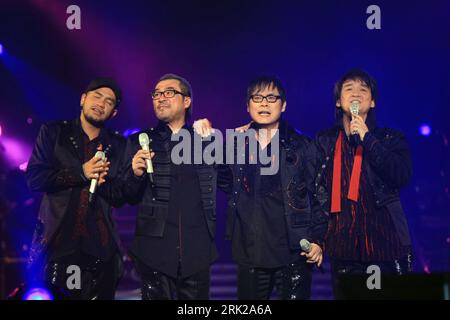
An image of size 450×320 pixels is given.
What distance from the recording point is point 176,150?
4555mm

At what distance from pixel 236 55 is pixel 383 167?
215 centimetres

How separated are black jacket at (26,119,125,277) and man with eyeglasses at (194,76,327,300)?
0.84 m

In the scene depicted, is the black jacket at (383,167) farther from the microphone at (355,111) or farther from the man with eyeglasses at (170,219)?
the man with eyeglasses at (170,219)

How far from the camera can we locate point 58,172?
4586 mm

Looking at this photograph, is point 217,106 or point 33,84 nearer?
point 217,106

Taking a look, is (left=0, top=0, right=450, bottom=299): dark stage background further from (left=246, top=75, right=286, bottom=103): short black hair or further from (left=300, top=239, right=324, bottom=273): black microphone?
(left=300, top=239, right=324, bottom=273): black microphone

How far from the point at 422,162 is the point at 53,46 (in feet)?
14.6

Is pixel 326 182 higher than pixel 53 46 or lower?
lower

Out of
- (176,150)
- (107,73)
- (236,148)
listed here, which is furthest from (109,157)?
(107,73)

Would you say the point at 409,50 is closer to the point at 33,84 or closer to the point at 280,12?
the point at 280,12

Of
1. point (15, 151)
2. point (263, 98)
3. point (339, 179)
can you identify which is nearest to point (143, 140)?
point (263, 98)

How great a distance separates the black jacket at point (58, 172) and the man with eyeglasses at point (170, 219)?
26 centimetres

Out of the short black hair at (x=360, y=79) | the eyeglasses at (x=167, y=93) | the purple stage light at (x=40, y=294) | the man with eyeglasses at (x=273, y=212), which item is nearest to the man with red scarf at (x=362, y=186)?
the short black hair at (x=360, y=79)

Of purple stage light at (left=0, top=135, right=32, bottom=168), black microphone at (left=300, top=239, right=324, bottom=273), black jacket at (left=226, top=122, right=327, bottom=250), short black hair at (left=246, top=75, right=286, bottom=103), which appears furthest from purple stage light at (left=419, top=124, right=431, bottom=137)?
purple stage light at (left=0, top=135, right=32, bottom=168)
